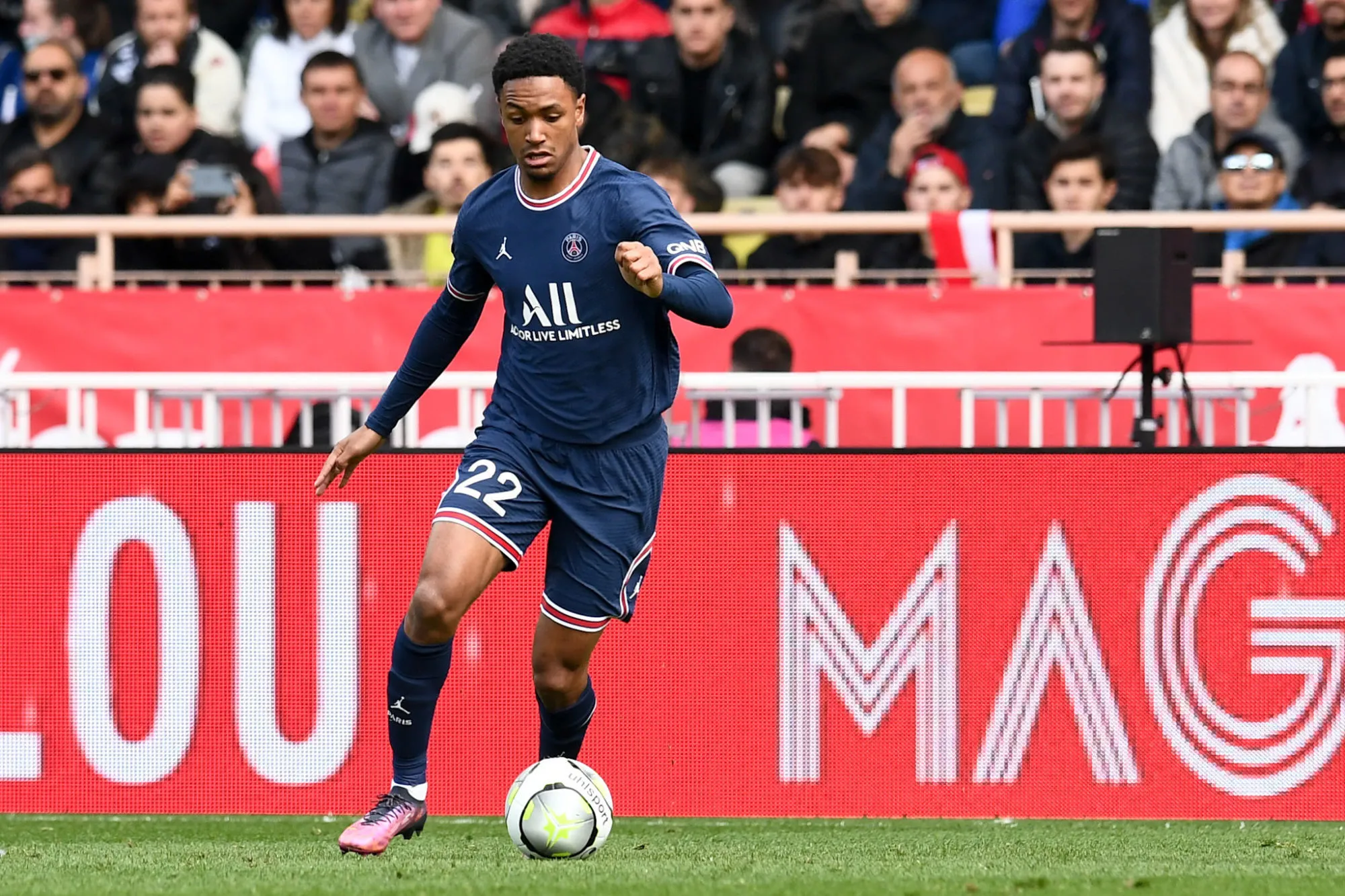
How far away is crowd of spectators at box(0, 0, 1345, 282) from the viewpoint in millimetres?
11891

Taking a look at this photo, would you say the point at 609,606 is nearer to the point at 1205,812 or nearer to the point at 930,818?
the point at 930,818

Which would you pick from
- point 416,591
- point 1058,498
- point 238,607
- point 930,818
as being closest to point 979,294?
point 1058,498

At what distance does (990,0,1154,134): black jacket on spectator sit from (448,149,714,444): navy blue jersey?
620 cm

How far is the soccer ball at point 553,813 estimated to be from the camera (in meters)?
6.72

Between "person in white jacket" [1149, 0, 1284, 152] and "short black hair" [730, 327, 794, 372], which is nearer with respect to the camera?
"short black hair" [730, 327, 794, 372]

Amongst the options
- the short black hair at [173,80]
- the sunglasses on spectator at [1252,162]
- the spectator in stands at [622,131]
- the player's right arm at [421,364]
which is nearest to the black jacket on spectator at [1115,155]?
the sunglasses on spectator at [1252,162]

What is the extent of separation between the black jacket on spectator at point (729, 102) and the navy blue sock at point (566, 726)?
625cm

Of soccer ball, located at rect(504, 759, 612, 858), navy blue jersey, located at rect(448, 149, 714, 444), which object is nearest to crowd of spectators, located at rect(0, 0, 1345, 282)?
navy blue jersey, located at rect(448, 149, 714, 444)

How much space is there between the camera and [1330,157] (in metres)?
11.9

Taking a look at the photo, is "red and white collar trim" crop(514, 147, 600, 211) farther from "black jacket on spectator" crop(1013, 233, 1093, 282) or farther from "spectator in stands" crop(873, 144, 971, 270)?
"black jacket on spectator" crop(1013, 233, 1093, 282)

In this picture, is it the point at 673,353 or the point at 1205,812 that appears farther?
the point at 1205,812

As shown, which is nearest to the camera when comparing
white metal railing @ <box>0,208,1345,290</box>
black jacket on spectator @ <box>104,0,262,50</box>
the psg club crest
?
the psg club crest

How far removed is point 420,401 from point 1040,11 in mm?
4940

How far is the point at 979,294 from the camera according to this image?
1067 cm
